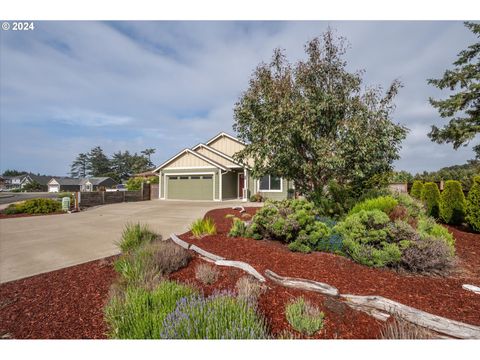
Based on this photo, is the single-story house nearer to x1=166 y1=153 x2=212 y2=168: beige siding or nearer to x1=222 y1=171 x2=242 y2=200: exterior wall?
x1=166 y1=153 x2=212 y2=168: beige siding

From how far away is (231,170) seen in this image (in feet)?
65.8

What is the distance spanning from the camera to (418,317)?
2613 millimetres

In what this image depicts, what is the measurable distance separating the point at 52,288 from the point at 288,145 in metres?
6.07

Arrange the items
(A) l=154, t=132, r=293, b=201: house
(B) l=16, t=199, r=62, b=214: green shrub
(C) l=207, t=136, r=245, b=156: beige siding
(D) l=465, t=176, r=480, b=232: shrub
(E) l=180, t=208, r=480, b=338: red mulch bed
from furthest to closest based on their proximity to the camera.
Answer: (C) l=207, t=136, r=245, b=156: beige siding → (A) l=154, t=132, r=293, b=201: house → (B) l=16, t=199, r=62, b=214: green shrub → (D) l=465, t=176, r=480, b=232: shrub → (E) l=180, t=208, r=480, b=338: red mulch bed

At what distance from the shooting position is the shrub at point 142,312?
2291 millimetres

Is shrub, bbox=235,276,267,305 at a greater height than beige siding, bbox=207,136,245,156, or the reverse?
beige siding, bbox=207,136,245,156

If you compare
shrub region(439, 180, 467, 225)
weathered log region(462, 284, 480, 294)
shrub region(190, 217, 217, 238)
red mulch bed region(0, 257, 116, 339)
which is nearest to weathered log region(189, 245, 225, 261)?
shrub region(190, 217, 217, 238)

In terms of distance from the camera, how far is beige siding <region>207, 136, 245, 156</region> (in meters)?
21.7

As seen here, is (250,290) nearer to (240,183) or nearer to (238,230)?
(238,230)

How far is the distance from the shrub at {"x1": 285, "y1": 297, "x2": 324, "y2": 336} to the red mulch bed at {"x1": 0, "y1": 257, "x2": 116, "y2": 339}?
212cm

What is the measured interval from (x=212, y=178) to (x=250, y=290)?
1689cm

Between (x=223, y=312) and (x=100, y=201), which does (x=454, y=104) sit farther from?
(x=100, y=201)

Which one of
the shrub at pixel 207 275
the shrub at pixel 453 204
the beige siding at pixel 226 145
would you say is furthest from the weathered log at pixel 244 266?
the beige siding at pixel 226 145

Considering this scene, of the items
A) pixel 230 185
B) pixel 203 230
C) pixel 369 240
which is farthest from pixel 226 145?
pixel 369 240
